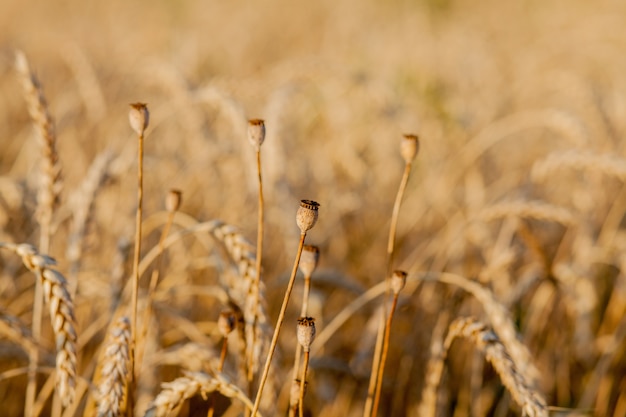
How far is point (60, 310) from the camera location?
1076 millimetres

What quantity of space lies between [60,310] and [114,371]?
0.48ft

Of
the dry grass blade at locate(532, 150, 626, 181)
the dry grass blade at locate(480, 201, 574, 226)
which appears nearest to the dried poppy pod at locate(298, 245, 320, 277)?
the dry grass blade at locate(480, 201, 574, 226)

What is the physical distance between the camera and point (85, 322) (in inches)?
86.0

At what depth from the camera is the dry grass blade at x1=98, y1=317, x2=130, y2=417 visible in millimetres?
1046

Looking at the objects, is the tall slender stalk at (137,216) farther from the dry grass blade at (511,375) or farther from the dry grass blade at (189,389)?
the dry grass blade at (511,375)

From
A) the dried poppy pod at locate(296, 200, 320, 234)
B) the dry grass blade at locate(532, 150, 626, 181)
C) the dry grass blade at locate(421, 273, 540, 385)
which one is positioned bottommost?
the dry grass blade at locate(421, 273, 540, 385)

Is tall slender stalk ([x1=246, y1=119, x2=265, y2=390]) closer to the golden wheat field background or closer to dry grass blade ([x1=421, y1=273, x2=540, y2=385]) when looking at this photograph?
the golden wheat field background

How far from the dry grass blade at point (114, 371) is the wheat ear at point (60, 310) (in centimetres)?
6

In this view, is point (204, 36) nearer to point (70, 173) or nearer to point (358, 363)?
point (70, 173)

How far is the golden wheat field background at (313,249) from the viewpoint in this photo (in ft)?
4.25

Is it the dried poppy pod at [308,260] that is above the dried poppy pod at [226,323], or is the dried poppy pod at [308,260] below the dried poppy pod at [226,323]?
above

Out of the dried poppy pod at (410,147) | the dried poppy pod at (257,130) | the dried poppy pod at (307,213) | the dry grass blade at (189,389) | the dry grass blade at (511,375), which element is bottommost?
the dry grass blade at (189,389)

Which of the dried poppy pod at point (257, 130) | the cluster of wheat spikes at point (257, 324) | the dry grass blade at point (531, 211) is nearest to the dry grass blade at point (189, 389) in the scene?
the cluster of wheat spikes at point (257, 324)

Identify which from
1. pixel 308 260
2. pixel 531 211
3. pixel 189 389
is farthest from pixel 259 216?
pixel 531 211
